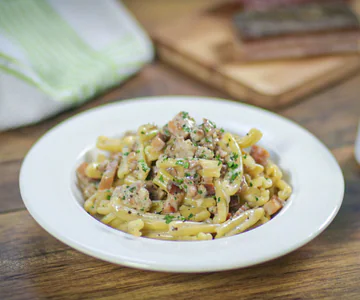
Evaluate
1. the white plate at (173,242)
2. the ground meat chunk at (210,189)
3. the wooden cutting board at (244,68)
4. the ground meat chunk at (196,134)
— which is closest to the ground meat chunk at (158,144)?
the ground meat chunk at (196,134)

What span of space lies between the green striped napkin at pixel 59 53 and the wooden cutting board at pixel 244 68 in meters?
0.19

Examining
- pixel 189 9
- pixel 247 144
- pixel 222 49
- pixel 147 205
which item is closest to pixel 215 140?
pixel 247 144

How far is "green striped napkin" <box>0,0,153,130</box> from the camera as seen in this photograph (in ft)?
7.95

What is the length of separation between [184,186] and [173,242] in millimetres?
274

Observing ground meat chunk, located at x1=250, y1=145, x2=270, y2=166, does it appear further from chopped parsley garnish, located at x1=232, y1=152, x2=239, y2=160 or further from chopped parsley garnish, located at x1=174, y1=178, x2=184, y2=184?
chopped parsley garnish, located at x1=174, y1=178, x2=184, y2=184

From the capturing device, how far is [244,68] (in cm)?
285

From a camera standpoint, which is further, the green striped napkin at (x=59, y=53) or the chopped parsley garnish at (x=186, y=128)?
the green striped napkin at (x=59, y=53)

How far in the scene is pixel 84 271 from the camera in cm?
161

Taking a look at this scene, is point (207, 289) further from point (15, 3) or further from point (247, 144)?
point (15, 3)

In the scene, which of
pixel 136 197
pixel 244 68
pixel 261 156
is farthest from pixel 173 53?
pixel 136 197

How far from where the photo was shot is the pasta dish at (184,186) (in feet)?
5.47

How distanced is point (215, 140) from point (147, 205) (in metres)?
0.34

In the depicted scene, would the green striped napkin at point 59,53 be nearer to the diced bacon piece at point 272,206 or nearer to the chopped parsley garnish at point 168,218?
the chopped parsley garnish at point 168,218

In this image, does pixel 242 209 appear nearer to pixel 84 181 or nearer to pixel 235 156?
pixel 235 156
